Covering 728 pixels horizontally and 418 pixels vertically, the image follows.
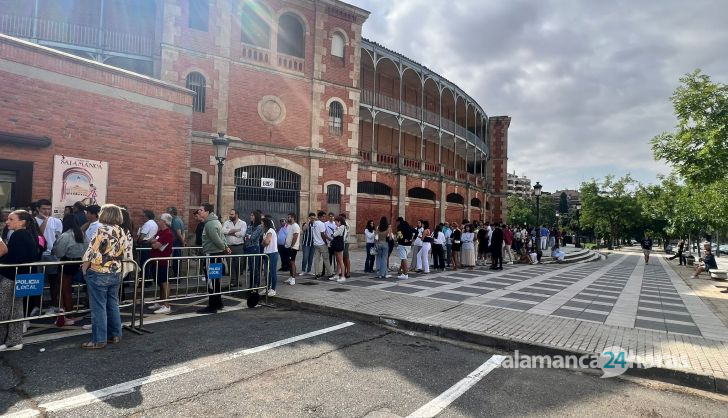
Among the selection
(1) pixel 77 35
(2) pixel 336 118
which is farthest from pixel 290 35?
(1) pixel 77 35

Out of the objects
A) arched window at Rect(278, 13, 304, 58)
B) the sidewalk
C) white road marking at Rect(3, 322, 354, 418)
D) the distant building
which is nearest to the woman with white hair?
the sidewalk

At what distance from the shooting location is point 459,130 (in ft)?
100

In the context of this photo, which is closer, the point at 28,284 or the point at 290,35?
the point at 28,284

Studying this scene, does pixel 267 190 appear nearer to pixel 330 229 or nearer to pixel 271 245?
pixel 330 229

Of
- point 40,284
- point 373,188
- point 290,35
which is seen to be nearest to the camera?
point 40,284

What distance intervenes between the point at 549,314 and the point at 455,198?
25.0 metres

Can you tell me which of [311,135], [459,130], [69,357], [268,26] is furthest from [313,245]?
[459,130]

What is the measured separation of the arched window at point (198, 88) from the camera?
55.9 feet

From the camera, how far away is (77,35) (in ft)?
53.5

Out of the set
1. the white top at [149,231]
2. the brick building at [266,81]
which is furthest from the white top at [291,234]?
the brick building at [266,81]

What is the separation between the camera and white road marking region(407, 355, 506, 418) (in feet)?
11.2

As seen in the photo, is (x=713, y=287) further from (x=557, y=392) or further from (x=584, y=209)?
(x=584, y=209)

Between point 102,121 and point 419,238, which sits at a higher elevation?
point 102,121

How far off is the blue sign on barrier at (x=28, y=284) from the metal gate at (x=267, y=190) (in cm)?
1304
